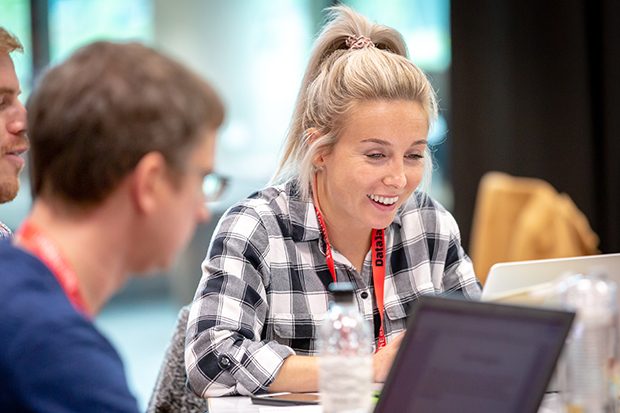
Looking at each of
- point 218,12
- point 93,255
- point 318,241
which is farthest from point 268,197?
point 218,12

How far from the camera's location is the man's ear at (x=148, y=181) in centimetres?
140

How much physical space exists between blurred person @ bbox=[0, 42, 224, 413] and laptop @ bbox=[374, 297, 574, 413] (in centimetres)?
41

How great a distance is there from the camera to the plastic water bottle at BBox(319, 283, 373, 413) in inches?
67.7

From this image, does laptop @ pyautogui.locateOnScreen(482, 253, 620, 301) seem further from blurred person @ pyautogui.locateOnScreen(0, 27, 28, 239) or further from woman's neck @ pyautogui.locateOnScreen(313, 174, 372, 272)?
blurred person @ pyautogui.locateOnScreen(0, 27, 28, 239)

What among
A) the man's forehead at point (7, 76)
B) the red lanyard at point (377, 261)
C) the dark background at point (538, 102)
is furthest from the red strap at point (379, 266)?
the dark background at point (538, 102)

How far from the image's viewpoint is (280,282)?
7.90 ft

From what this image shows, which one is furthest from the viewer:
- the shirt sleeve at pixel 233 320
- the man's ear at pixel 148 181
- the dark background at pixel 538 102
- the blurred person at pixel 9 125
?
the dark background at pixel 538 102

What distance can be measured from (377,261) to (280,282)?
0.27 m

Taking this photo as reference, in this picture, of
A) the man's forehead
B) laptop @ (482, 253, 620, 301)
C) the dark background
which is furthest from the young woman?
the dark background

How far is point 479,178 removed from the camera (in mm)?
5902

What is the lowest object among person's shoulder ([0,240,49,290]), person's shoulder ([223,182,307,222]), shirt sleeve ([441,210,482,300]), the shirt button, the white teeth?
the shirt button

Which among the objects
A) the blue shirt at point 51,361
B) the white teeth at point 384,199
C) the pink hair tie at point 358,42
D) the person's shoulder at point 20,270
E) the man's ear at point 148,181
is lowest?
the white teeth at point 384,199

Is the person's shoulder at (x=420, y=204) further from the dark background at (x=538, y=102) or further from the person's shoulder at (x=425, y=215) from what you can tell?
the dark background at (x=538, y=102)

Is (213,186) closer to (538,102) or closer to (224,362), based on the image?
(224,362)
